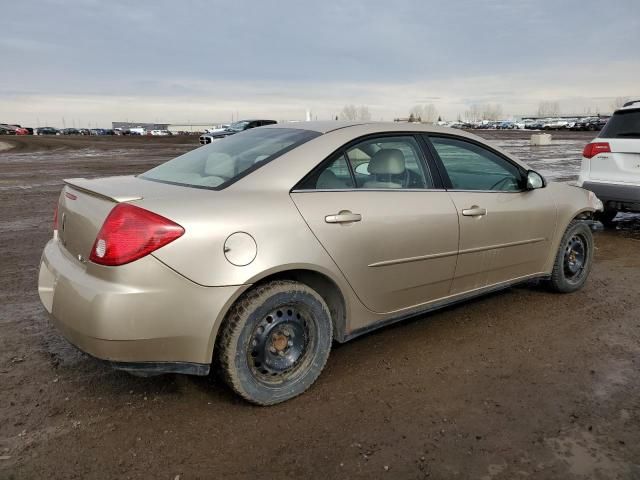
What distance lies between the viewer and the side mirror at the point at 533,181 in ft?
13.9

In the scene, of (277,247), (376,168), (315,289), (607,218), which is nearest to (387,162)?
(376,168)

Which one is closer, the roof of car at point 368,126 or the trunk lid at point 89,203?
the trunk lid at point 89,203

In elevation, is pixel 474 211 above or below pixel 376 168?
below

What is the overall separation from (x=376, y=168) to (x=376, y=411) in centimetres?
158

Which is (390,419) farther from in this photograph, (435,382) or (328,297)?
(328,297)

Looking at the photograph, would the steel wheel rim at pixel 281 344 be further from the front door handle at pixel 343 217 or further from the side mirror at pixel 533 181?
the side mirror at pixel 533 181

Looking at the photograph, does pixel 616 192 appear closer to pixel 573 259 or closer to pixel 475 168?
pixel 573 259

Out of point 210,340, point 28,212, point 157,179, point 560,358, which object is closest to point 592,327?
point 560,358

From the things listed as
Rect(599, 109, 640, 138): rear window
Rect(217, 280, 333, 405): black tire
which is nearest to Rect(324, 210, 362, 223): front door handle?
Rect(217, 280, 333, 405): black tire

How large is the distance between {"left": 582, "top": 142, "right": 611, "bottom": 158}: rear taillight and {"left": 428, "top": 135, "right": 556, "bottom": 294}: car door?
330 cm

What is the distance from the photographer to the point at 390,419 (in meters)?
2.78

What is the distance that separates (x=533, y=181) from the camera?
4.25 m

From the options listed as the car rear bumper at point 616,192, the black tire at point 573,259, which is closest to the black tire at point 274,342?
the black tire at point 573,259

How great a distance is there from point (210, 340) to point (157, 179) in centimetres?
122
